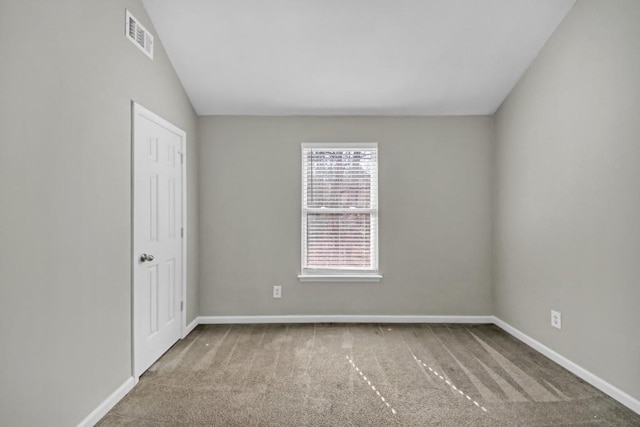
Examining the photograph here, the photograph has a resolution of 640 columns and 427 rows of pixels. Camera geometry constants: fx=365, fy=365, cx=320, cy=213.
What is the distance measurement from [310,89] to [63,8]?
2.19m

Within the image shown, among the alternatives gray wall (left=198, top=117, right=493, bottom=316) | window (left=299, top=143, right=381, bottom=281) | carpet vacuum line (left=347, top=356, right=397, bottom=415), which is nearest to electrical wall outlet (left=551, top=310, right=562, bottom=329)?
gray wall (left=198, top=117, right=493, bottom=316)

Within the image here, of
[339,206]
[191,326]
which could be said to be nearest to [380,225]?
[339,206]

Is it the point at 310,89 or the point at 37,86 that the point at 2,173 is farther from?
the point at 310,89

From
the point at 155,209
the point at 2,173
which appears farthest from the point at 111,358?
the point at 2,173

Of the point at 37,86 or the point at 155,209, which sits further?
the point at 155,209

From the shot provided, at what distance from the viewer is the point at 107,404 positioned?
2268 millimetres

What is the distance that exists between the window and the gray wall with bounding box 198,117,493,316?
13cm

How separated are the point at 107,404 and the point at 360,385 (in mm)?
1645

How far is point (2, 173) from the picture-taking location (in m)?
1.55

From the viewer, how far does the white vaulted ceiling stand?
288cm

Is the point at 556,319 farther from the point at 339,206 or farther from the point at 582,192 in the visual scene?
the point at 339,206

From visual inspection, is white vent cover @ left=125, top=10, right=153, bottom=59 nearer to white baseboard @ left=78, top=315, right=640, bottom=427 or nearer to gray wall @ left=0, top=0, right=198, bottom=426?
gray wall @ left=0, top=0, right=198, bottom=426

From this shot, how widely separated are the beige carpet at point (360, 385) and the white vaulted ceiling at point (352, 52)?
243cm

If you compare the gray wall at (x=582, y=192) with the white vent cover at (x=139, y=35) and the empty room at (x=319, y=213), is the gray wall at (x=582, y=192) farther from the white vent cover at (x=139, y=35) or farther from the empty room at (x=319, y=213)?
the white vent cover at (x=139, y=35)
